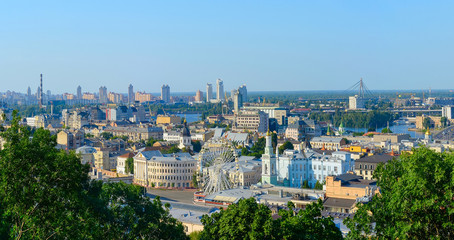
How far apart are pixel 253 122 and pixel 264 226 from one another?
68.8 metres

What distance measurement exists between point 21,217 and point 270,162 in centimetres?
2729

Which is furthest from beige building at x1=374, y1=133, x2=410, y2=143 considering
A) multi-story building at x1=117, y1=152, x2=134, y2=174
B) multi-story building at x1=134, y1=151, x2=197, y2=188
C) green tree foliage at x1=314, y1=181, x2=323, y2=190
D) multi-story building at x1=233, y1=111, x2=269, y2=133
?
green tree foliage at x1=314, y1=181, x2=323, y2=190

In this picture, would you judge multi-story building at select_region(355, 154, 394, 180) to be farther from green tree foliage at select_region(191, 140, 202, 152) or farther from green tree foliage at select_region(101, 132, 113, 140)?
green tree foliage at select_region(101, 132, 113, 140)

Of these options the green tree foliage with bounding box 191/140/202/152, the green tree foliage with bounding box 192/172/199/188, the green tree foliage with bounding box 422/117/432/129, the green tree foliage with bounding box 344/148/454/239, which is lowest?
the green tree foliage with bounding box 192/172/199/188

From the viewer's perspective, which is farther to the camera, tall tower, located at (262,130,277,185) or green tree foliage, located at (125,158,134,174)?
green tree foliage, located at (125,158,134,174)

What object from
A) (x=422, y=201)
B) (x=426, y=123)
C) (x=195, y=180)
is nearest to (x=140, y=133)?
(x=195, y=180)

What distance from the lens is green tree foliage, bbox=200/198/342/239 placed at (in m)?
13.1

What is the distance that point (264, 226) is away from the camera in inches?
518

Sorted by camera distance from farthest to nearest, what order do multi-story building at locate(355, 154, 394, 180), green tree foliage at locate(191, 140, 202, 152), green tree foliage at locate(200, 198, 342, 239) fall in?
1. green tree foliage at locate(191, 140, 202, 152)
2. multi-story building at locate(355, 154, 394, 180)
3. green tree foliage at locate(200, 198, 342, 239)

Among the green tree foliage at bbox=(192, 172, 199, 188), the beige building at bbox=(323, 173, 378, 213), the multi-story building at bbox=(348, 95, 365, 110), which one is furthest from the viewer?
the multi-story building at bbox=(348, 95, 365, 110)

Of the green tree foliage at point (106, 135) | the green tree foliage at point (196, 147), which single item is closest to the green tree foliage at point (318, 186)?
the green tree foliage at point (196, 147)

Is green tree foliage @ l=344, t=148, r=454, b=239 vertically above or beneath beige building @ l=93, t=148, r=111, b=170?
above

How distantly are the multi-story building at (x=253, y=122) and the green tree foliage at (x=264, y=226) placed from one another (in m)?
66.8

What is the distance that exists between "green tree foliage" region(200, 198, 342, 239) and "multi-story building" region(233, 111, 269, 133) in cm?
6684
